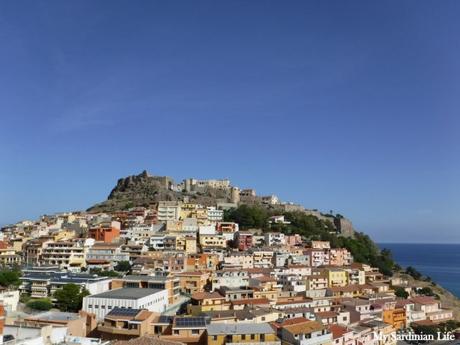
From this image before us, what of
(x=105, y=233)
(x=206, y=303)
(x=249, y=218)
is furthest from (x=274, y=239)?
(x=206, y=303)

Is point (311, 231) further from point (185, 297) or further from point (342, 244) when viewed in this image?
point (185, 297)

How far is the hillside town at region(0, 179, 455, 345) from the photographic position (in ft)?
70.4

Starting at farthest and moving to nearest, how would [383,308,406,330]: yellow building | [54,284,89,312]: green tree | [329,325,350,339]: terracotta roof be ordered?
[383,308,406,330]: yellow building, [54,284,89,312]: green tree, [329,325,350,339]: terracotta roof

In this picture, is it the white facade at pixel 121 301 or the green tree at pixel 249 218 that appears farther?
the green tree at pixel 249 218

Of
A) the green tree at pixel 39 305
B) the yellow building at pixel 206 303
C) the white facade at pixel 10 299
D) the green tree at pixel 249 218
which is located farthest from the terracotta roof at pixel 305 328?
the green tree at pixel 249 218

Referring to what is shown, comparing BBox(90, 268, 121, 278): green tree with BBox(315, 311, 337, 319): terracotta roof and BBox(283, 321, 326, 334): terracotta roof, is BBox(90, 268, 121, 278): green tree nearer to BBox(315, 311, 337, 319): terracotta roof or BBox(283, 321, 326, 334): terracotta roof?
BBox(315, 311, 337, 319): terracotta roof

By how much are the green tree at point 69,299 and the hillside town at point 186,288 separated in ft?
0.18

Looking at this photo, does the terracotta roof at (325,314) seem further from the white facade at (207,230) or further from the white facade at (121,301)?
the white facade at (207,230)

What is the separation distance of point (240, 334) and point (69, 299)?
1143 centimetres

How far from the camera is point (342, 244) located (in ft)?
183

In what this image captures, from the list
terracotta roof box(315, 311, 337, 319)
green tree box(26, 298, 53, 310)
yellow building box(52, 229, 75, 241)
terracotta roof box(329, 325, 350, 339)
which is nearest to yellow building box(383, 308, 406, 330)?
terracotta roof box(315, 311, 337, 319)

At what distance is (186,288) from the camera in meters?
33.5

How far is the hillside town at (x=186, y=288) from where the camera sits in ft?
70.4

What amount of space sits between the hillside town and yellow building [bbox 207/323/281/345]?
0.15 ft
